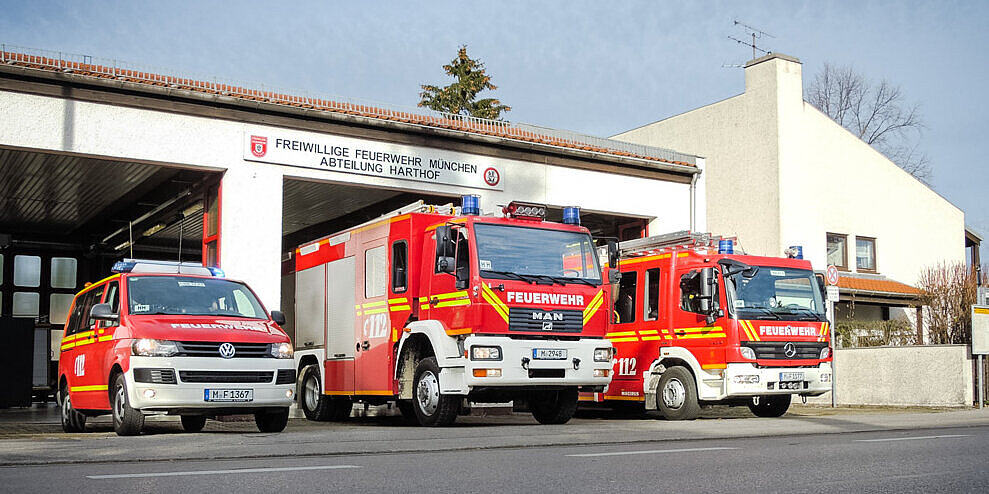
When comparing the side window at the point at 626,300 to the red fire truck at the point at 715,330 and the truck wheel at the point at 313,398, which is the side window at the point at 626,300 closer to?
the red fire truck at the point at 715,330

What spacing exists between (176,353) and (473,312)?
379 centimetres

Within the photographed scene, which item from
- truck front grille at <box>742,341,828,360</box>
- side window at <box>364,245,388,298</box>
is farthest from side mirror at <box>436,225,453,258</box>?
truck front grille at <box>742,341,828,360</box>

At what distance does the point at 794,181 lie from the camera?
3472 centimetres

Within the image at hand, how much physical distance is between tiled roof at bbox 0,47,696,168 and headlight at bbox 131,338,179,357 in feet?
26.9

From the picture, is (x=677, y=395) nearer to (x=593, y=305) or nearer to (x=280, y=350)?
(x=593, y=305)

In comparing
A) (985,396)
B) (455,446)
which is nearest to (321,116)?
(455,446)

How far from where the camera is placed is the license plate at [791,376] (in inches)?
647

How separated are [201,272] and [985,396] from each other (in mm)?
16264

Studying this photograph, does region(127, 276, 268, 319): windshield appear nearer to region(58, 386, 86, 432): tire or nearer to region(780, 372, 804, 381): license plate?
region(58, 386, 86, 432): tire

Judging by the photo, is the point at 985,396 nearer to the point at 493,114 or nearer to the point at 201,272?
the point at 201,272

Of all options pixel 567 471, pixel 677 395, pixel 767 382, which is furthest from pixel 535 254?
pixel 567 471

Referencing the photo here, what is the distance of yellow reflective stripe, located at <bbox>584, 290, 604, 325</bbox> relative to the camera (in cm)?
1468

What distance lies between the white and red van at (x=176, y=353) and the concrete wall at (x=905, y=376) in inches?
579

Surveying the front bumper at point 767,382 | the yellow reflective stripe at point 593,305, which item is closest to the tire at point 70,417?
the yellow reflective stripe at point 593,305
